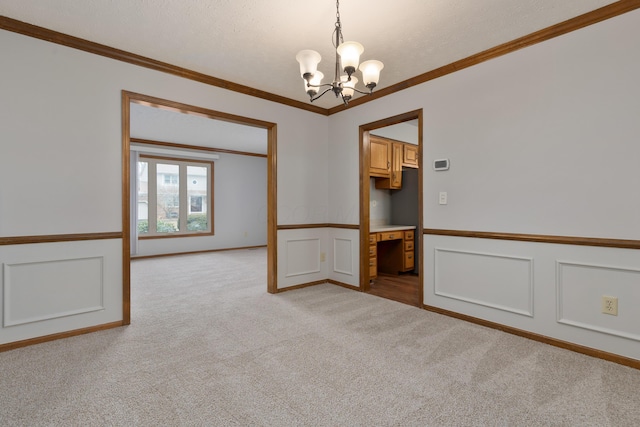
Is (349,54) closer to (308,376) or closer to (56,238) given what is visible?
(308,376)

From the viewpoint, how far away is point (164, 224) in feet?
23.1

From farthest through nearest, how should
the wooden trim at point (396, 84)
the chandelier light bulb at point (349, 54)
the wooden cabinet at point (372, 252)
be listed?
the wooden cabinet at point (372, 252), the wooden trim at point (396, 84), the chandelier light bulb at point (349, 54)

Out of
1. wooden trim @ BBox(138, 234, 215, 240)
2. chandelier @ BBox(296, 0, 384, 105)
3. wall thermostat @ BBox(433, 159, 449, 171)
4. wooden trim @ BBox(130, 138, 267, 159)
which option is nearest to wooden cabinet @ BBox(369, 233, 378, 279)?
wall thermostat @ BBox(433, 159, 449, 171)

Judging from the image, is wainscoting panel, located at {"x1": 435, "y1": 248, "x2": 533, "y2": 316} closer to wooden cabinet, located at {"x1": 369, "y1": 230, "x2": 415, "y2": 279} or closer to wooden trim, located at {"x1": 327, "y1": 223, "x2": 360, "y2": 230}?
wooden trim, located at {"x1": 327, "y1": 223, "x2": 360, "y2": 230}

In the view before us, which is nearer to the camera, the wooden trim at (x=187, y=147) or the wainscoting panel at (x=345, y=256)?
the wainscoting panel at (x=345, y=256)

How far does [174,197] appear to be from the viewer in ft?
23.6

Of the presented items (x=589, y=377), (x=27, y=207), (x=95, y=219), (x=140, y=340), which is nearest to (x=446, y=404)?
(x=589, y=377)

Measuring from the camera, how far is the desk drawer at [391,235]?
15.2 ft

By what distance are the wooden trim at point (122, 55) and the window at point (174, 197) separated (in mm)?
4127

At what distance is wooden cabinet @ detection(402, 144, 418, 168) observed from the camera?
5329 mm

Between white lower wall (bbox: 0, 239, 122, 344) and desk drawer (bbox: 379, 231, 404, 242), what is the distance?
3.26 m

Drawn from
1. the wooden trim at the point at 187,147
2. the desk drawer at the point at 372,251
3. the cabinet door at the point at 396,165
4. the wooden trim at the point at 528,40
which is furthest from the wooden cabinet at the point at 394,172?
the wooden trim at the point at 187,147

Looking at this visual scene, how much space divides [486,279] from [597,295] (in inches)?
30.7

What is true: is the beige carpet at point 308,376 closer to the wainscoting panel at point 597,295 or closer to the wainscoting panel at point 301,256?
the wainscoting panel at point 597,295
